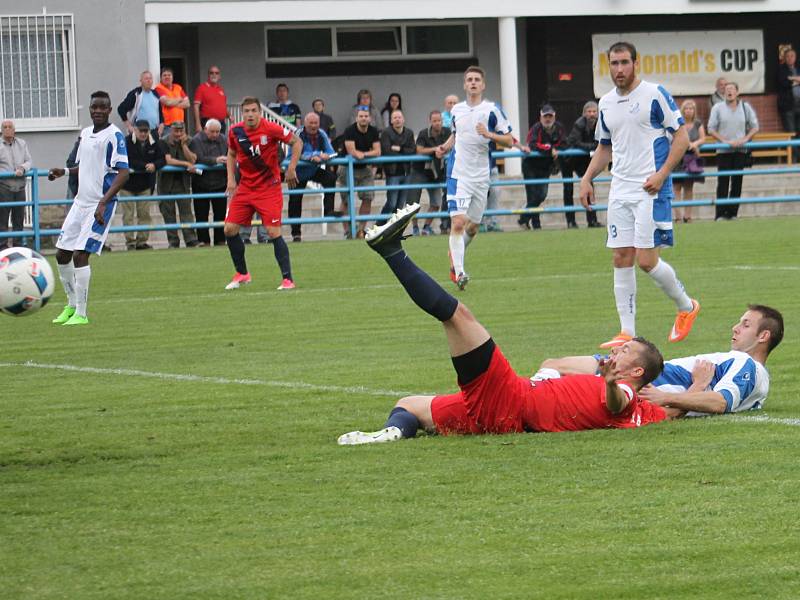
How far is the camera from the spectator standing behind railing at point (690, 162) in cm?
2694

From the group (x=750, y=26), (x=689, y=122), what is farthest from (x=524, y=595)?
(x=750, y=26)

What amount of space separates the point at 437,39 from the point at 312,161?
1007 cm

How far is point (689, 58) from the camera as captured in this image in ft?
116

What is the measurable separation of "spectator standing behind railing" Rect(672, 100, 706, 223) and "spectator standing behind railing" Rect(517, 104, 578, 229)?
214cm

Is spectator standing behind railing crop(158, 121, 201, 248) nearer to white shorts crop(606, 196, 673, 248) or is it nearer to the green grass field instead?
the green grass field

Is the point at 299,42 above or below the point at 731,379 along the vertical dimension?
above

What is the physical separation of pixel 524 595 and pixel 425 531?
88cm

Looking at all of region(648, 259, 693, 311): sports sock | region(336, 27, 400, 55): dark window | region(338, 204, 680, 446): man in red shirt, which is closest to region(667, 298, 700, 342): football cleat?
Answer: region(648, 259, 693, 311): sports sock

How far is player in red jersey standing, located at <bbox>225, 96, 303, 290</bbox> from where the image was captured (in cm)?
1742

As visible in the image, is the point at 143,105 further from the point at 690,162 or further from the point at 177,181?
the point at 690,162

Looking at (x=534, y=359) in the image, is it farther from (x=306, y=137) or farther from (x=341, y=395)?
(x=306, y=137)

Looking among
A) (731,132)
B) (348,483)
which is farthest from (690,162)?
(348,483)

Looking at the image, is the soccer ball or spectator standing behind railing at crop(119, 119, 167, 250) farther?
spectator standing behind railing at crop(119, 119, 167, 250)

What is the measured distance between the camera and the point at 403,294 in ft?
53.7
